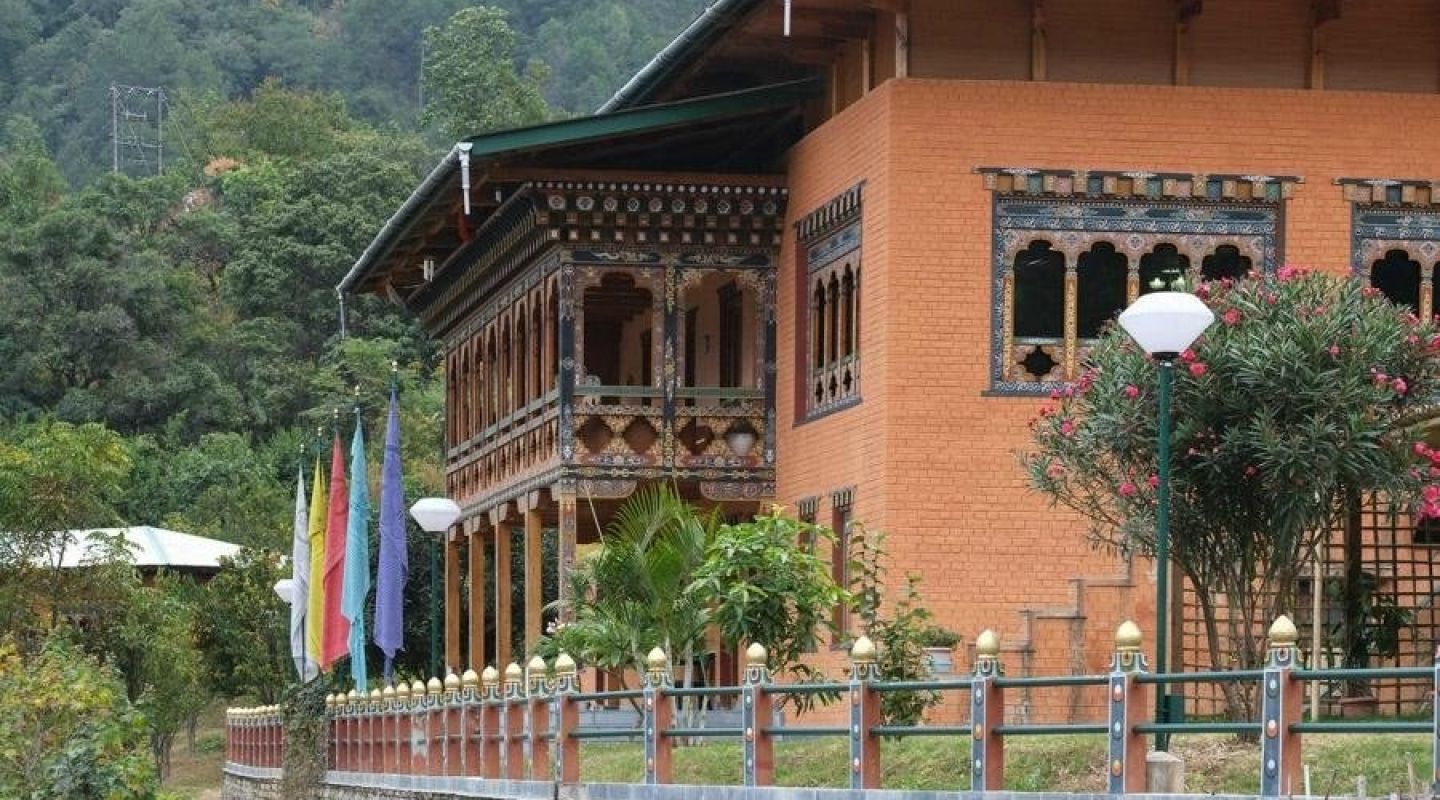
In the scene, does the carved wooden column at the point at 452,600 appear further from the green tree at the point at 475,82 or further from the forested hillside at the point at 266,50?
the forested hillside at the point at 266,50

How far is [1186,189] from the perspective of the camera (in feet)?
92.2

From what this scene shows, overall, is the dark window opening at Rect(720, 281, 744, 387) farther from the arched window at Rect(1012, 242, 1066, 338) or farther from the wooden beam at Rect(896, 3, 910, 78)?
the wooden beam at Rect(896, 3, 910, 78)

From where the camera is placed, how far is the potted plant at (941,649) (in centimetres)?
2669

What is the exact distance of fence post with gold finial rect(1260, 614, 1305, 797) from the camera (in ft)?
52.0

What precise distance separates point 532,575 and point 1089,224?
8863 millimetres

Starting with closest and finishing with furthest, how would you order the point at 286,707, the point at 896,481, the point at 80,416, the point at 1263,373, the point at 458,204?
1. the point at 1263,373
2. the point at 896,481
3. the point at 458,204
4. the point at 286,707
5. the point at 80,416

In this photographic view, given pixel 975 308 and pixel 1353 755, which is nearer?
pixel 1353 755

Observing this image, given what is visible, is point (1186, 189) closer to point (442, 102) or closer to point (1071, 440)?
point (1071, 440)

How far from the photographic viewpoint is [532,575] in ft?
113

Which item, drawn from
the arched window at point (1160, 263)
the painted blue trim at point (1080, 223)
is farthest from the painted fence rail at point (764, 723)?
the arched window at point (1160, 263)

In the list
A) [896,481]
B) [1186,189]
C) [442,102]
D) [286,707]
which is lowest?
[286,707]

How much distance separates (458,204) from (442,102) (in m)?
73.9

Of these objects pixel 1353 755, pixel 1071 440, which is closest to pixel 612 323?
pixel 1071 440

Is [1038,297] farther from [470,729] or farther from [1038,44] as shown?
[470,729]
